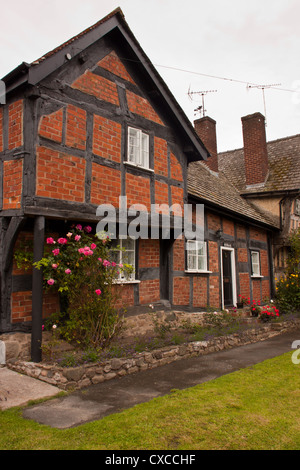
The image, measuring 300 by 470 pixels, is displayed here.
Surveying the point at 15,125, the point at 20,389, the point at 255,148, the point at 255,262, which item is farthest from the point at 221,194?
the point at 20,389

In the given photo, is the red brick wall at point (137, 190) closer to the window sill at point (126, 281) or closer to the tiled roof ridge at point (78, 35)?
the window sill at point (126, 281)

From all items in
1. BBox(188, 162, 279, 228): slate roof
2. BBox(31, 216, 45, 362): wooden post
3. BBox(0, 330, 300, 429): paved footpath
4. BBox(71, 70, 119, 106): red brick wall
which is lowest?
BBox(0, 330, 300, 429): paved footpath

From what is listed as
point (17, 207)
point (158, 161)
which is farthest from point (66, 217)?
point (158, 161)

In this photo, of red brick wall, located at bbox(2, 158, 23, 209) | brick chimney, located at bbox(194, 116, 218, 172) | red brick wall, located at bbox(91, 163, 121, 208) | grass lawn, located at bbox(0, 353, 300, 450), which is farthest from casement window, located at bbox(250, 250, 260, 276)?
red brick wall, located at bbox(2, 158, 23, 209)

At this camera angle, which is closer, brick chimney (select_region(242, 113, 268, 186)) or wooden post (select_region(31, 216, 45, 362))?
wooden post (select_region(31, 216, 45, 362))

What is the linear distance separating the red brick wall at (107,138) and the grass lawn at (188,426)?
17.0ft

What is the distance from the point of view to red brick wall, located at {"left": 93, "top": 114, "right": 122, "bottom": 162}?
311 inches

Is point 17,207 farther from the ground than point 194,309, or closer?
farther from the ground

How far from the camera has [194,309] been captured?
427 inches

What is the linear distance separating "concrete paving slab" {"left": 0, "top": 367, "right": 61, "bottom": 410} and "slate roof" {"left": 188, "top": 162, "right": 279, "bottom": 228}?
6.80m

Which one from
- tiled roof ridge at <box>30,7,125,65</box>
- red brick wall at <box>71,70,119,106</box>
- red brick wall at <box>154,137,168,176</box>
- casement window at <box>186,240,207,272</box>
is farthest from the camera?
casement window at <box>186,240,207,272</box>

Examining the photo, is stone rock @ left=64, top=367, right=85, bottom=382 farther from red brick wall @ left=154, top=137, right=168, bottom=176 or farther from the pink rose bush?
red brick wall @ left=154, top=137, right=168, bottom=176

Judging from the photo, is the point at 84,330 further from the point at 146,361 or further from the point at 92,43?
the point at 92,43
